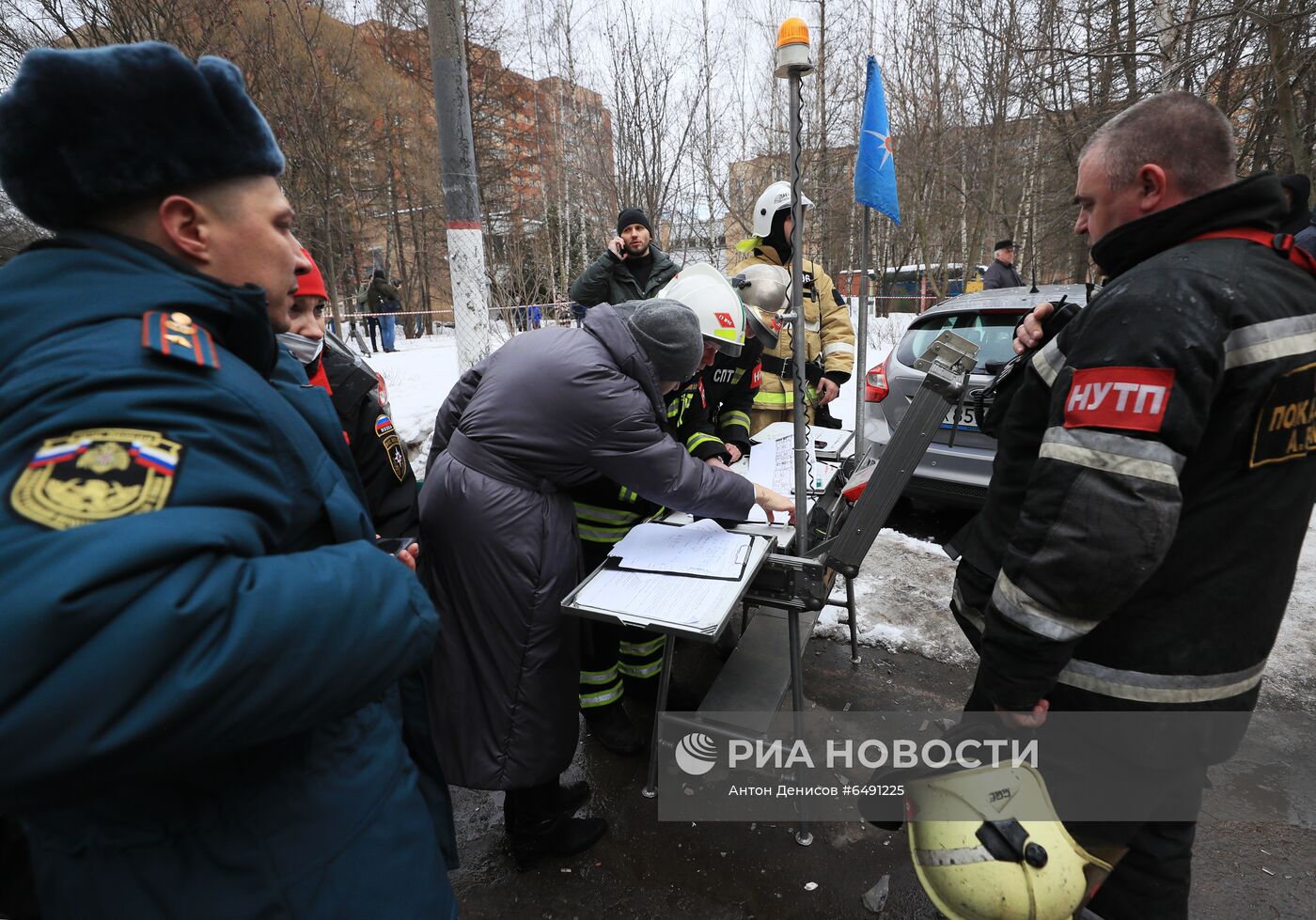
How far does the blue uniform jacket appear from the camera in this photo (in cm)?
62

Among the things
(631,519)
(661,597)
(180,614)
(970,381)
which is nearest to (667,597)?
(661,597)

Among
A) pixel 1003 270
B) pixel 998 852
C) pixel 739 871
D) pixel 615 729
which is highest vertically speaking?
pixel 1003 270

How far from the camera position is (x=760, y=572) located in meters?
2.17

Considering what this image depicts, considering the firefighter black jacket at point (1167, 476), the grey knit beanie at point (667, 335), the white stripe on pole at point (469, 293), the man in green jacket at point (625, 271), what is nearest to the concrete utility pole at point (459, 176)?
the white stripe on pole at point (469, 293)

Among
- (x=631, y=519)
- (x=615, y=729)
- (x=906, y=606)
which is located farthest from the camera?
(x=906, y=606)

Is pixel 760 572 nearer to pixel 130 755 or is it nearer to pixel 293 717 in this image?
pixel 293 717

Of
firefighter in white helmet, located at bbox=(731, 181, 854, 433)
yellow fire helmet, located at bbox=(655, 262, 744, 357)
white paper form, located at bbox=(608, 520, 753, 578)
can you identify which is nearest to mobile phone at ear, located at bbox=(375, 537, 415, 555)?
white paper form, located at bbox=(608, 520, 753, 578)

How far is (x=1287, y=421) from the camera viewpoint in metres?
1.25

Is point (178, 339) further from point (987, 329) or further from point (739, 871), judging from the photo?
point (987, 329)

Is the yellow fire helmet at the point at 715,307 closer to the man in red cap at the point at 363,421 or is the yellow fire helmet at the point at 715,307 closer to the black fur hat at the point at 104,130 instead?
the man in red cap at the point at 363,421

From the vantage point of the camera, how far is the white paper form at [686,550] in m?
1.97

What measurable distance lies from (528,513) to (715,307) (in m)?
1.17

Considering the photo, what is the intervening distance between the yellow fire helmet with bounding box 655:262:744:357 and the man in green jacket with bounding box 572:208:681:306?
1.89 meters

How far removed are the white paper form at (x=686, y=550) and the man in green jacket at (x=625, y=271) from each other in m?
2.61
